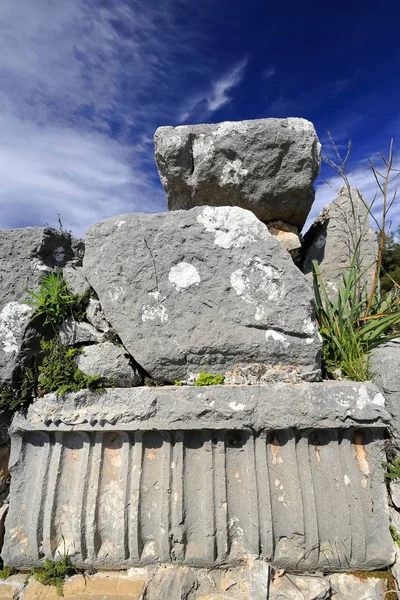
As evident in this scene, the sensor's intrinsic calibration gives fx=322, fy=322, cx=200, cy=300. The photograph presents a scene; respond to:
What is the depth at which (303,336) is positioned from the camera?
6.63 feet

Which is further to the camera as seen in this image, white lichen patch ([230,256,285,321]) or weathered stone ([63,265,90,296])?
weathered stone ([63,265,90,296])

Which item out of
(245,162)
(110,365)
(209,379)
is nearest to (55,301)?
(110,365)

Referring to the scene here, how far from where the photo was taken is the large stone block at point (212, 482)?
186cm

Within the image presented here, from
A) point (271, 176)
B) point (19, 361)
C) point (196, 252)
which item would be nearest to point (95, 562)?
point (19, 361)

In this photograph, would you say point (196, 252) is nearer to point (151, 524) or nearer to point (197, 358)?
point (197, 358)

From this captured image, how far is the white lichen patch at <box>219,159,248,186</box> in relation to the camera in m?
2.60

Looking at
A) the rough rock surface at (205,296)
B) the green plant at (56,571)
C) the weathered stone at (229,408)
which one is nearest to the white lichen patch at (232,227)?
the rough rock surface at (205,296)

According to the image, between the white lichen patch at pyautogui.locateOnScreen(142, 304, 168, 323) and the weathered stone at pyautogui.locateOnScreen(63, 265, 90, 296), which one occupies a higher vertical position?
the weathered stone at pyautogui.locateOnScreen(63, 265, 90, 296)

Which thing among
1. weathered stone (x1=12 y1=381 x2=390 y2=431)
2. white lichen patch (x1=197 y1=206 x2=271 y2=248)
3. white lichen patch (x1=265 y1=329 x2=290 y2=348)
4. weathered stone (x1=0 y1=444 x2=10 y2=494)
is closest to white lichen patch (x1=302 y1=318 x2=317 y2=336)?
white lichen patch (x1=265 y1=329 x2=290 y2=348)

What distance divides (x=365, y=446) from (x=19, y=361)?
88.0 inches

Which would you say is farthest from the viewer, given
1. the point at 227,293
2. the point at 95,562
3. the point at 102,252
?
the point at 102,252

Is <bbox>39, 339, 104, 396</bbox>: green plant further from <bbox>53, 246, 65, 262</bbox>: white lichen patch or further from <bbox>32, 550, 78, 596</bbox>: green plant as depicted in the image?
<bbox>32, 550, 78, 596</bbox>: green plant

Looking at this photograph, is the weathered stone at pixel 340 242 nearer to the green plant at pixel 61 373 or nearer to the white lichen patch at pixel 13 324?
the green plant at pixel 61 373

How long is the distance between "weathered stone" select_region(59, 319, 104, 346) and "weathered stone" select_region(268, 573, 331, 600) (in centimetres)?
177
